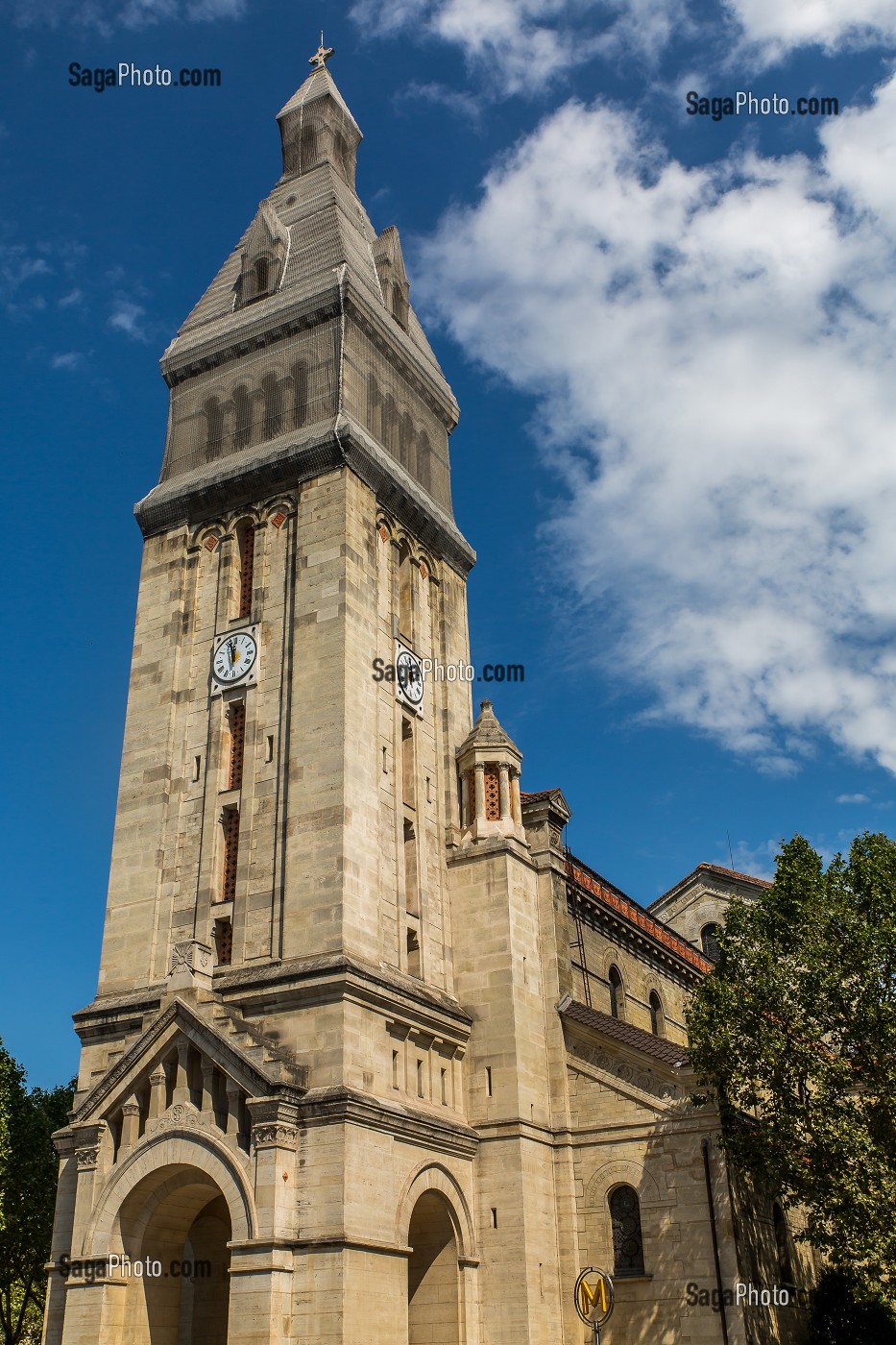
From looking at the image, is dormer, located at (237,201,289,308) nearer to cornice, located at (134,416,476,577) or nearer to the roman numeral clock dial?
cornice, located at (134,416,476,577)

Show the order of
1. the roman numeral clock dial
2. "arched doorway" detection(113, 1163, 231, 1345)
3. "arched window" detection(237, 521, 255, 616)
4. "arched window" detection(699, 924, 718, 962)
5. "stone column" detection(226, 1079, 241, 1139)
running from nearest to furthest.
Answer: "stone column" detection(226, 1079, 241, 1139) < "arched doorway" detection(113, 1163, 231, 1345) < the roman numeral clock dial < "arched window" detection(237, 521, 255, 616) < "arched window" detection(699, 924, 718, 962)

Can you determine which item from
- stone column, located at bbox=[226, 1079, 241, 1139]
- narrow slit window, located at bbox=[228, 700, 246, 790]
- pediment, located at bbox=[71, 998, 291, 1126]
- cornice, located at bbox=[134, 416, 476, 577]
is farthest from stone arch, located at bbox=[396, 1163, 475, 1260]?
cornice, located at bbox=[134, 416, 476, 577]

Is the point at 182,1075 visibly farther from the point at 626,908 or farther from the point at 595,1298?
the point at 626,908

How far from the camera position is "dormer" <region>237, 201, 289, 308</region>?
44.9 meters

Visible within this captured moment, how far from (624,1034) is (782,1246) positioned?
7.71 metres

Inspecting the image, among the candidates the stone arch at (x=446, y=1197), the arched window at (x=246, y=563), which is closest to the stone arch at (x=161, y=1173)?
the stone arch at (x=446, y=1197)

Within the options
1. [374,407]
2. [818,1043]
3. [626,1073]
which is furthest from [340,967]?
[374,407]

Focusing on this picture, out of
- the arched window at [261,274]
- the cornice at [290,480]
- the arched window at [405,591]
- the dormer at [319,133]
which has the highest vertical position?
the dormer at [319,133]

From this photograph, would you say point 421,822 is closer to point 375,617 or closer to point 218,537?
point 375,617

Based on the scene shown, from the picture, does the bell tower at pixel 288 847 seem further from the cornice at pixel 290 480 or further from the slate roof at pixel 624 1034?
the slate roof at pixel 624 1034

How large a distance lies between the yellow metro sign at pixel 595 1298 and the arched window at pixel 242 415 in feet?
90.9

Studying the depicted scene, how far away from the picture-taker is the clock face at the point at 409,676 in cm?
3925

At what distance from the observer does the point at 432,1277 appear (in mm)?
32844

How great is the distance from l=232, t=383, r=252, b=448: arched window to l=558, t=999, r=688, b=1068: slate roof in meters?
21.6
